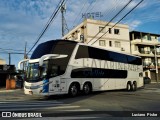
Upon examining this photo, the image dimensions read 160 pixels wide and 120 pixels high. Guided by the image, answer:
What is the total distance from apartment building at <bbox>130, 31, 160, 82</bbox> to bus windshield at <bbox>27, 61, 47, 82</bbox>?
42.9m

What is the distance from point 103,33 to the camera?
50.4 m

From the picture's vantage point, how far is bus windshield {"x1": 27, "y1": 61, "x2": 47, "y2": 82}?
52.7 ft

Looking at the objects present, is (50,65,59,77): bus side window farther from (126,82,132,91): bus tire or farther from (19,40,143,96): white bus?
(126,82,132,91): bus tire

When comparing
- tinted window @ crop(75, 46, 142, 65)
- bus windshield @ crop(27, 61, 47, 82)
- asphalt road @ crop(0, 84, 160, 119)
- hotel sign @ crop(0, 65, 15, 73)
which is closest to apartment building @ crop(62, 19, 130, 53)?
hotel sign @ crop(0, 65, 15, 73)

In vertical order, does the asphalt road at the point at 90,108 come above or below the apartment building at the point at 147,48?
below

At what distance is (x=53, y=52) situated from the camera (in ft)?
54.4

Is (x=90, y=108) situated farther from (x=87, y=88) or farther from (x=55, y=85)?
(x=87, y=88)

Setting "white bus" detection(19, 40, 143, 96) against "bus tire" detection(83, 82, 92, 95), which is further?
"bus tire" detection(83, 82, 92, 95)

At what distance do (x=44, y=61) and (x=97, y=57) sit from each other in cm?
552

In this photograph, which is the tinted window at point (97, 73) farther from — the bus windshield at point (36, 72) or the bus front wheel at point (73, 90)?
the bus windshield at point (36, 72)

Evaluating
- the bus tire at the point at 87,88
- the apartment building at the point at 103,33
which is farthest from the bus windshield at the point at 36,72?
the apartment building at the point at 103,33

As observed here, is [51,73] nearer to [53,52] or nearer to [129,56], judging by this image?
[53,52]

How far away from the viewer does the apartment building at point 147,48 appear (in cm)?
5750

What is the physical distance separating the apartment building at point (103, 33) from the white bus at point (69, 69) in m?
24.4
